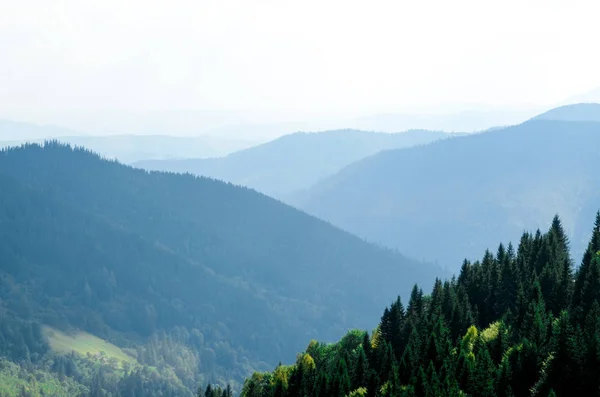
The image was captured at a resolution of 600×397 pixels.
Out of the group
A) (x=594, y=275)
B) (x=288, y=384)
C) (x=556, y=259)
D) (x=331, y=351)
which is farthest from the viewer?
(x=331, y=351)

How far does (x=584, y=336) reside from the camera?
7325 cm

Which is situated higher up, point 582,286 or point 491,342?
point 582,286

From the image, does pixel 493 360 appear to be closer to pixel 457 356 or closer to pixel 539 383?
pixel 457 356

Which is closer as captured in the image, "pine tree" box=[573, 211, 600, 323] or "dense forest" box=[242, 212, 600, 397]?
"dense forest" box=[242, 212, 600, 397]

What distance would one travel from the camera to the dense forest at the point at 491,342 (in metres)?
69.9

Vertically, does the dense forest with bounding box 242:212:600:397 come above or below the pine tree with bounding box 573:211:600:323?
below

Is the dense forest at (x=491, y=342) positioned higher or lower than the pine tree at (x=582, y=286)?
lower

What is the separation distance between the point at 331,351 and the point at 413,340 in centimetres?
5033

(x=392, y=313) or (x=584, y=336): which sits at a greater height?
(x=584, y=336)

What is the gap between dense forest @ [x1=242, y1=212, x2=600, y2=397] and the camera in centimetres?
6994

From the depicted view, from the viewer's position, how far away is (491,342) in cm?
8556

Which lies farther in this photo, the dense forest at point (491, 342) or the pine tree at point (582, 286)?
the pine tree at point (582, 286)

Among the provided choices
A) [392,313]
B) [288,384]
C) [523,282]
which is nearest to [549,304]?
[523,282]

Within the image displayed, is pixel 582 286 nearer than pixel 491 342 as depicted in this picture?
→ No
